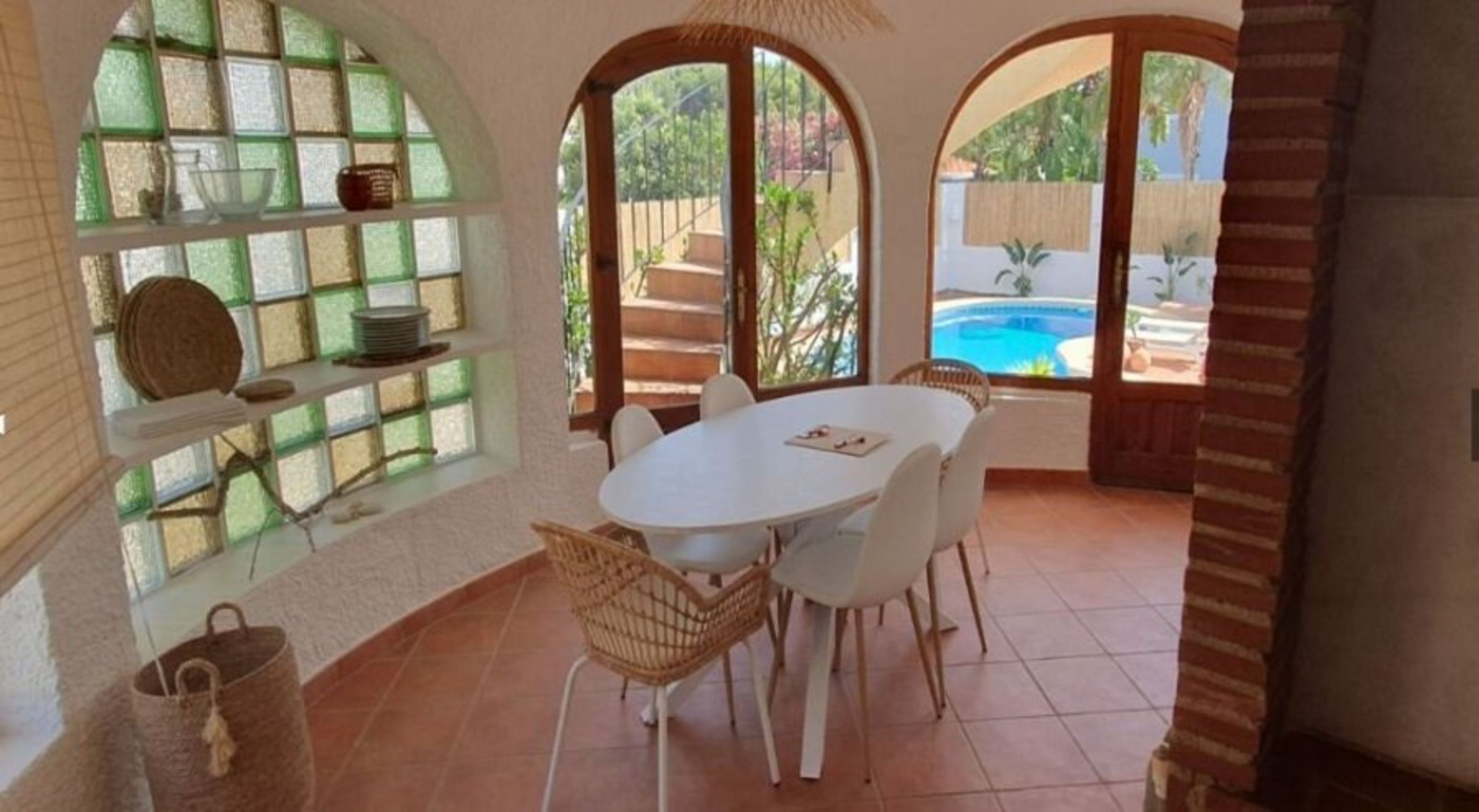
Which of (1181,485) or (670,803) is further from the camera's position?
(1181,485)

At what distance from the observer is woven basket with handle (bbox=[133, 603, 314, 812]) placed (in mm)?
2141

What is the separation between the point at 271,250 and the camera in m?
3.03

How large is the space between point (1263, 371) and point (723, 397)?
2022mm

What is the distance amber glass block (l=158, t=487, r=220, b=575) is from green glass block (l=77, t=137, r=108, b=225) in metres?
0.79

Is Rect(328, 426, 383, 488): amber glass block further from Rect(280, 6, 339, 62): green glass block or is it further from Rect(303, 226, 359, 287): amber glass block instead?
Rect(280, 6, 339, 62): green glass block

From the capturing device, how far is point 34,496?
69.1 inches

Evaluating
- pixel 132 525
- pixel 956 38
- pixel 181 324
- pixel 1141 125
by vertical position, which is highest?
pixel 956 38

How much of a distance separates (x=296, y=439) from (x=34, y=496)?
4.71ft

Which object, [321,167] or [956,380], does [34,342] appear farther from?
[956,380]

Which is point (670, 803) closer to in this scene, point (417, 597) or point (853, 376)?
point (417, 597)

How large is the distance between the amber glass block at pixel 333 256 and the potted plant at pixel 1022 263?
310 centimetres

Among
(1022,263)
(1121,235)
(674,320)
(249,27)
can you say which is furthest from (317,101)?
(1121,235)

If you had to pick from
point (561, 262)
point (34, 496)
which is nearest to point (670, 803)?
point (34, 496)

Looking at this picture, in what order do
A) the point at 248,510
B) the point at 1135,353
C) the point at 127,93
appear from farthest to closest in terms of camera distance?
the point at 1135,353 → the point at 248,510 → the point at 127,93
